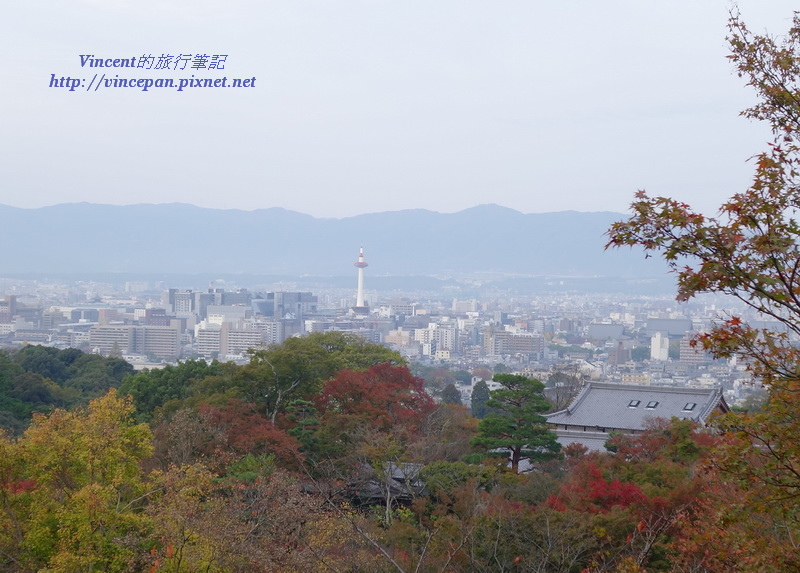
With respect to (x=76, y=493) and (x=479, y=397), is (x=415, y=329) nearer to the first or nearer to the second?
(x=479, y=397)

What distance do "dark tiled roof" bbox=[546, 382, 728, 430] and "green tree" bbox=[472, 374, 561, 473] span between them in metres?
4.83

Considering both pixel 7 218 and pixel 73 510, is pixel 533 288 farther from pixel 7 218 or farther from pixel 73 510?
pixel 73 510

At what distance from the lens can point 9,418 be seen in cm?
2019

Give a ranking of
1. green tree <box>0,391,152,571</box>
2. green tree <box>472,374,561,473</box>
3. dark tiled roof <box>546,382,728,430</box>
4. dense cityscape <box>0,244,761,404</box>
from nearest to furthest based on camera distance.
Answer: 1. green tree <box>0,391,152,571</box>
2. green tree <box>472,374,561,473</box>
3. dark tiled roof <box>546,382,728,430</box>
4. dense cityscape <box>0,244,761,404</box>

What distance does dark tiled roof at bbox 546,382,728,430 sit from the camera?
18625 mm

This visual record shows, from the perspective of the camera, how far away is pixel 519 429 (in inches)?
544

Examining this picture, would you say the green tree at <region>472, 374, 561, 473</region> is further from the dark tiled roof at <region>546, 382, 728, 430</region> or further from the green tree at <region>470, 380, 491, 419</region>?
the green tree at <region>470, 380, 491, 419</region>

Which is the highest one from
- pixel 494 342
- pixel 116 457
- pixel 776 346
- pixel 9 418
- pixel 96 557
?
pixel 776 346

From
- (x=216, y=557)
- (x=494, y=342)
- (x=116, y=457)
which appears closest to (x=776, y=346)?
(x=216, y=557)

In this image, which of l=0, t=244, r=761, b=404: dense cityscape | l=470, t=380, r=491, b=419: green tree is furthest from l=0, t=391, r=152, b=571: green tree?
l=0, t=244, r=761, b=404: dense cityscape

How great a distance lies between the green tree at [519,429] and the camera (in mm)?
13758

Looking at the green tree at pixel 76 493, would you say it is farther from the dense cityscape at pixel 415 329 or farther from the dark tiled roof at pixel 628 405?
the dense cityscape at pixel 415 329

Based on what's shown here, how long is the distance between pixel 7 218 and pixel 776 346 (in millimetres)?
210590

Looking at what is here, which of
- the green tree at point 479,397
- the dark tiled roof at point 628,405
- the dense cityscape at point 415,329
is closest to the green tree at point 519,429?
the dark tiled roof at point 628,405
